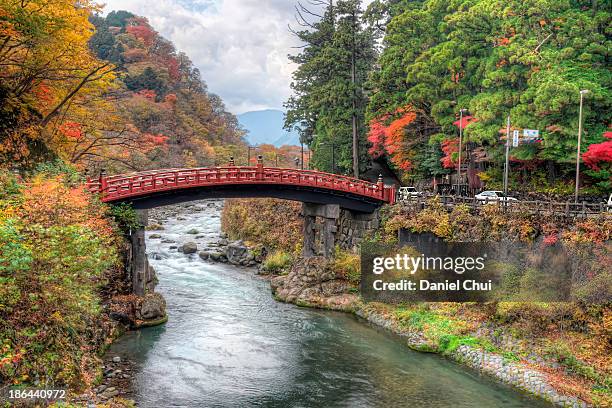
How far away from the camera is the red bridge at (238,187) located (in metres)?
24.8

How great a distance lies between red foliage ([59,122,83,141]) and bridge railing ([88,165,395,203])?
3688mm

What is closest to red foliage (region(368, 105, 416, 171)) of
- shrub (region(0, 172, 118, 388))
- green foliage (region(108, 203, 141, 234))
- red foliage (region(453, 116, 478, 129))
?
red foliage (region(453, 116, 478, 129))

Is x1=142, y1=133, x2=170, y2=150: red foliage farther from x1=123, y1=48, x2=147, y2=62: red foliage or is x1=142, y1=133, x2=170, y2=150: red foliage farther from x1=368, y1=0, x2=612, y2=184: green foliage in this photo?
x1=123, y1=48, x2=147, y2=62: red foliage

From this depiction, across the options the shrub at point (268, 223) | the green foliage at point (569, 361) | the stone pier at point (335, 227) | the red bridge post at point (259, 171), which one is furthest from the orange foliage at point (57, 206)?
the shrub at point (268, 223)

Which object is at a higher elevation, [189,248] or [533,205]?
[533,205]

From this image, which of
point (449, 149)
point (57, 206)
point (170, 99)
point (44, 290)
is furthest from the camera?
point (170, 99)

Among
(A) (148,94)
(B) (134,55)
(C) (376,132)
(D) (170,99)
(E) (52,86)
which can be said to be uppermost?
(B) (134,55)

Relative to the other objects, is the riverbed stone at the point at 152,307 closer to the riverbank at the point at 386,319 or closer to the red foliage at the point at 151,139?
the riverbank at the point at 386,319

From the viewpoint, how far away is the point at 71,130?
27578 mm

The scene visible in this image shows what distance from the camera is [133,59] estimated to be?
3083 inches

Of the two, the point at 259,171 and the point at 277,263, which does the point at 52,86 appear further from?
the point at 277,263

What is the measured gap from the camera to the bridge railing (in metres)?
24.4

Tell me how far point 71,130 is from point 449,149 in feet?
89.7

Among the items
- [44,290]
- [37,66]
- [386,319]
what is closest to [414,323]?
[386,319]
